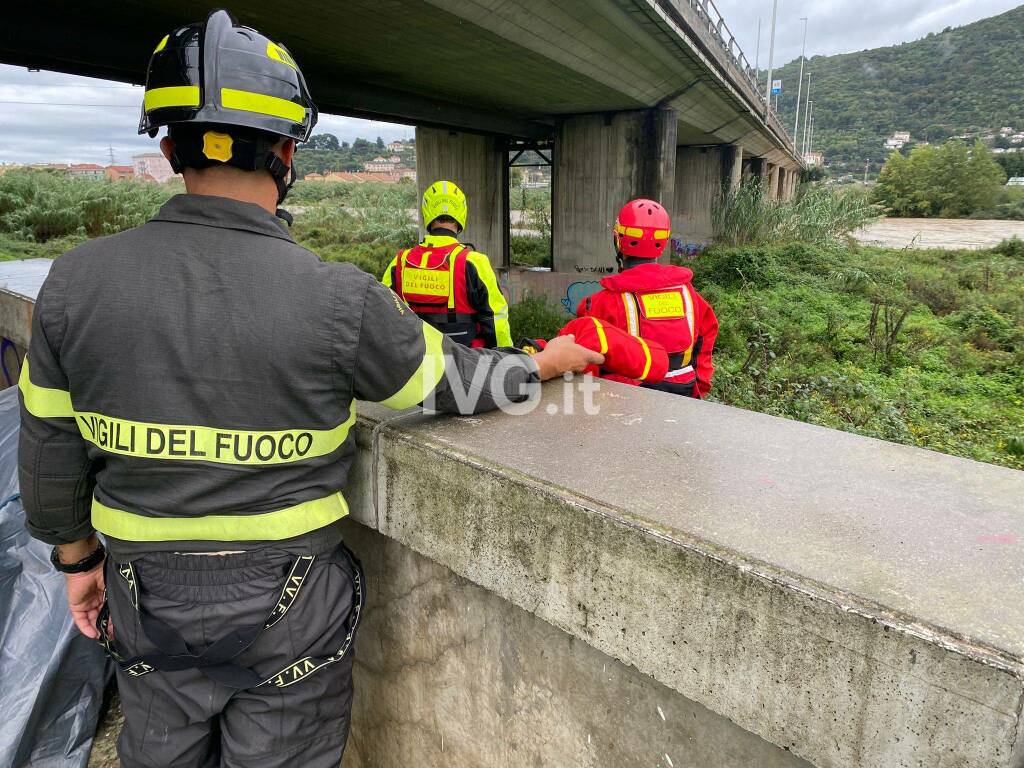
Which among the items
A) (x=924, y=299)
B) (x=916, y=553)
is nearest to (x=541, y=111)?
(x=924, y=299)

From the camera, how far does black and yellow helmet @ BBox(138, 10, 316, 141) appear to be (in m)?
1.61

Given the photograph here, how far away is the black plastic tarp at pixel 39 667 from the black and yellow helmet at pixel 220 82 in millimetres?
2138

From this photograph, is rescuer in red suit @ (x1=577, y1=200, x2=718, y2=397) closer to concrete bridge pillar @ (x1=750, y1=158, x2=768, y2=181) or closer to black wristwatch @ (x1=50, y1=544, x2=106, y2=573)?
black wristwatch @ (x1=50, y1=544, x2=106, y2=573)

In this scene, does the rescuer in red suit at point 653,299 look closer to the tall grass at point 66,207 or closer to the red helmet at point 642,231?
the red helmet at point 642,231

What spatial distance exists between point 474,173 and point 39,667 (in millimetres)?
19711

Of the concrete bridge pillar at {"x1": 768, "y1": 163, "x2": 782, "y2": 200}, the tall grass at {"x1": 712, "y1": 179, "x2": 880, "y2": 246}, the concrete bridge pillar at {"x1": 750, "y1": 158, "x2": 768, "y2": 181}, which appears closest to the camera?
the tall grass at {"x1": 712, "y1": 179, "x2": 880, "y2": 246}

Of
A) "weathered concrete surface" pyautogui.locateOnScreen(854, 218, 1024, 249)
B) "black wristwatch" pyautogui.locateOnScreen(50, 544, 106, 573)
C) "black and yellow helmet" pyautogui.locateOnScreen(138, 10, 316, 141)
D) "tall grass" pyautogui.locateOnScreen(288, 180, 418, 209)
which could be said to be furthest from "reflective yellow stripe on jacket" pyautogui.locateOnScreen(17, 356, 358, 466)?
"weathered concrete surface" pyautogui.locateOnScreen(854, 218, 1024, 249)

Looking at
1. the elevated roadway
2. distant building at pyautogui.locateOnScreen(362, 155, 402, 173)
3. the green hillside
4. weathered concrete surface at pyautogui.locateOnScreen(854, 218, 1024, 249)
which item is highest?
the green hillside

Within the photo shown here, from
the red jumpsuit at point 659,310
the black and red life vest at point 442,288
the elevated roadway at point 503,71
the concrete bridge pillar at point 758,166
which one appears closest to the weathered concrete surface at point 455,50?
the elevated roadway at point 503,71

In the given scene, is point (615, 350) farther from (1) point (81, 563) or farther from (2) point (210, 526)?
(1) point (81, 563)

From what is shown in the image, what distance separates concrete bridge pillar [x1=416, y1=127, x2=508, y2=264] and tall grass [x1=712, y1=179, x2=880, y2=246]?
27.1 feet

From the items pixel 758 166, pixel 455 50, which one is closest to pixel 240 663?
pixel 455 50

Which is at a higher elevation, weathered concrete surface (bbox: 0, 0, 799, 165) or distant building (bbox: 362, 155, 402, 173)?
distant building (bbox: 362, 155, 402, 173)

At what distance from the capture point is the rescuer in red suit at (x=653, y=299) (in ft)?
12.3
